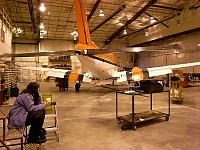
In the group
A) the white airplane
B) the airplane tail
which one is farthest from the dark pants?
the airplane tail

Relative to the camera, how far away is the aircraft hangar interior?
13.4 ft

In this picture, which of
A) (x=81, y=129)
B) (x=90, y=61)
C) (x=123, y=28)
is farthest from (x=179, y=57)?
(x=81, y=129)

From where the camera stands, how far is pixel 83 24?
9.41 meters

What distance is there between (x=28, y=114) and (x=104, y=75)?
9.06 m

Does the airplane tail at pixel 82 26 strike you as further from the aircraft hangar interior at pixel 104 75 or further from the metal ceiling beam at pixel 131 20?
the metal ceiling beam at pixel 131 20

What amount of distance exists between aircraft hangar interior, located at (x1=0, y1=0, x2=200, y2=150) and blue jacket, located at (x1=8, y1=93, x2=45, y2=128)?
4 cm

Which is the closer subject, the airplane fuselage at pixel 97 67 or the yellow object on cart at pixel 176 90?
the yellow object on cart at pixel 176 90

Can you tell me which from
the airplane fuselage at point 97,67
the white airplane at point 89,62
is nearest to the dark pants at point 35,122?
the white airplane at point 89,62

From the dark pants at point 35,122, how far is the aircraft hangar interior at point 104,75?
0.14 feet

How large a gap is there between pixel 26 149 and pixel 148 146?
2.22 m

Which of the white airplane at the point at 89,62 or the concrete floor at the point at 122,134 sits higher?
the white airplane at the point at 89,62

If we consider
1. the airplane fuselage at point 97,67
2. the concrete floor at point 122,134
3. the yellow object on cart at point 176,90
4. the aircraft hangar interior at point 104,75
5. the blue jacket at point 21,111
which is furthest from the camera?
the airplane fuselage at point 97,67

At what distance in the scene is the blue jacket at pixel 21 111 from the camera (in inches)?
129

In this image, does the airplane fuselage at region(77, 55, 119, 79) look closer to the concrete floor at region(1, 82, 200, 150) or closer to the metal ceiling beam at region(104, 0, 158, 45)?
the concrete floor at region(1, 82, 200, 150)
